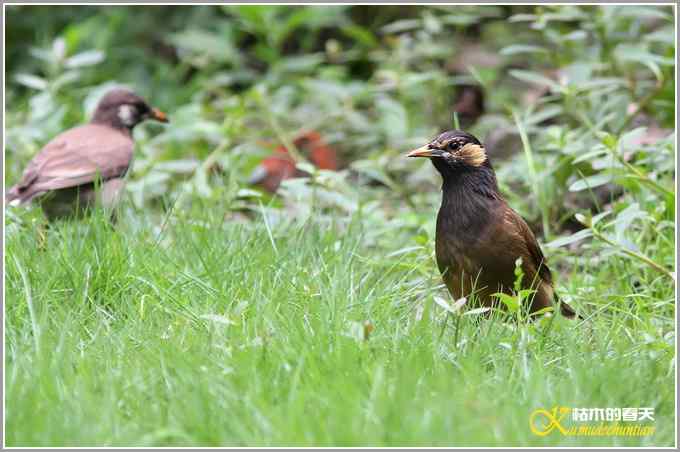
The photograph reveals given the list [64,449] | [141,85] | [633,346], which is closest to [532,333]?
[633,346]

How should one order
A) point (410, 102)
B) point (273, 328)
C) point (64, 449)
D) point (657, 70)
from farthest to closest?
point (410, 102) < point (657, 70) < point (273, 328) < point (64, 449)

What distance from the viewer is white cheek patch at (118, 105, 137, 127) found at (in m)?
6.29

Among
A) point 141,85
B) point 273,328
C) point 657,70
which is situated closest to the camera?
point 273,328

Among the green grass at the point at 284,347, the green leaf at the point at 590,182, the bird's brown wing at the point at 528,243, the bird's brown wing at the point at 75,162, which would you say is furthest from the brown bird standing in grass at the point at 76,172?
the green leaf at the point at 590,182

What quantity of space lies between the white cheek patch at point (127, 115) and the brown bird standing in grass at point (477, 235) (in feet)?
8.26

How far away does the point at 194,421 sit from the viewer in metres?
2.93

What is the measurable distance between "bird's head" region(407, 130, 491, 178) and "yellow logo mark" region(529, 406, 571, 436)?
162 centimetres

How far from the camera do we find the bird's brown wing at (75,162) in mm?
5363

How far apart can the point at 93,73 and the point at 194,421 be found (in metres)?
6.41

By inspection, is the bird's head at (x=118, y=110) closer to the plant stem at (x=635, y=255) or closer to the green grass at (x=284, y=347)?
the green grass at (x=284, y=347)

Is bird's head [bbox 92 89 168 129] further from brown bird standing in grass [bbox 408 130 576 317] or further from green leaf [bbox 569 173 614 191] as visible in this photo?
green leaf [bbox 569 173 614 191]

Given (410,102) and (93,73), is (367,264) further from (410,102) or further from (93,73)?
(93,73)

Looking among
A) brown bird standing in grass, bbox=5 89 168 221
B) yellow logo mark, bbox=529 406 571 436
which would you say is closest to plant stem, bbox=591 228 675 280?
yellow logo mark, bbox=529 406 571 436

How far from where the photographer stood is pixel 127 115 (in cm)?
631
